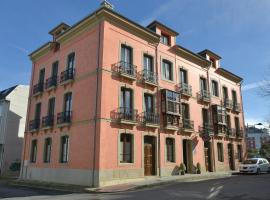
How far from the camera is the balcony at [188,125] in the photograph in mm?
23062

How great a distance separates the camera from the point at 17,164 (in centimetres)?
3009

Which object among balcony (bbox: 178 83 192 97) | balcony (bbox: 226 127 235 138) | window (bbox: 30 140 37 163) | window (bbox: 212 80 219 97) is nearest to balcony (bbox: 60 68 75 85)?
window (bbox: 30 140 37 163)

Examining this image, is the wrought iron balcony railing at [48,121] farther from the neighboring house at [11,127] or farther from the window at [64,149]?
the neighboring house at [11,127]

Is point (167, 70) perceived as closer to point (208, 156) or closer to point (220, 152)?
point (208, 156)

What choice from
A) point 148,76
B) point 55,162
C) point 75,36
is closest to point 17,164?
point 55,162

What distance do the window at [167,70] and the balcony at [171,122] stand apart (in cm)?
350

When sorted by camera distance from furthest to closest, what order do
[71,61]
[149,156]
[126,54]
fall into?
[71,61]
[126,54]
[149,156]

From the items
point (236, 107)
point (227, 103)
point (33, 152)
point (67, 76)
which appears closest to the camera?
point (67, 76)

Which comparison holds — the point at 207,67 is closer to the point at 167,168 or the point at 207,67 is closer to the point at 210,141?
the point at 210,141

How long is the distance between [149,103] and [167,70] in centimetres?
418

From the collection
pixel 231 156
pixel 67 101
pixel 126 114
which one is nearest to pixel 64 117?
pixel 67 101

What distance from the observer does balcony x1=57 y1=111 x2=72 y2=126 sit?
1979 centimetres

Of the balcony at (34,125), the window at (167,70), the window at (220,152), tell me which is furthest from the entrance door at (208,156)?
the balcony at (34,125)

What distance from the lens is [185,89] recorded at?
79.8 ft
